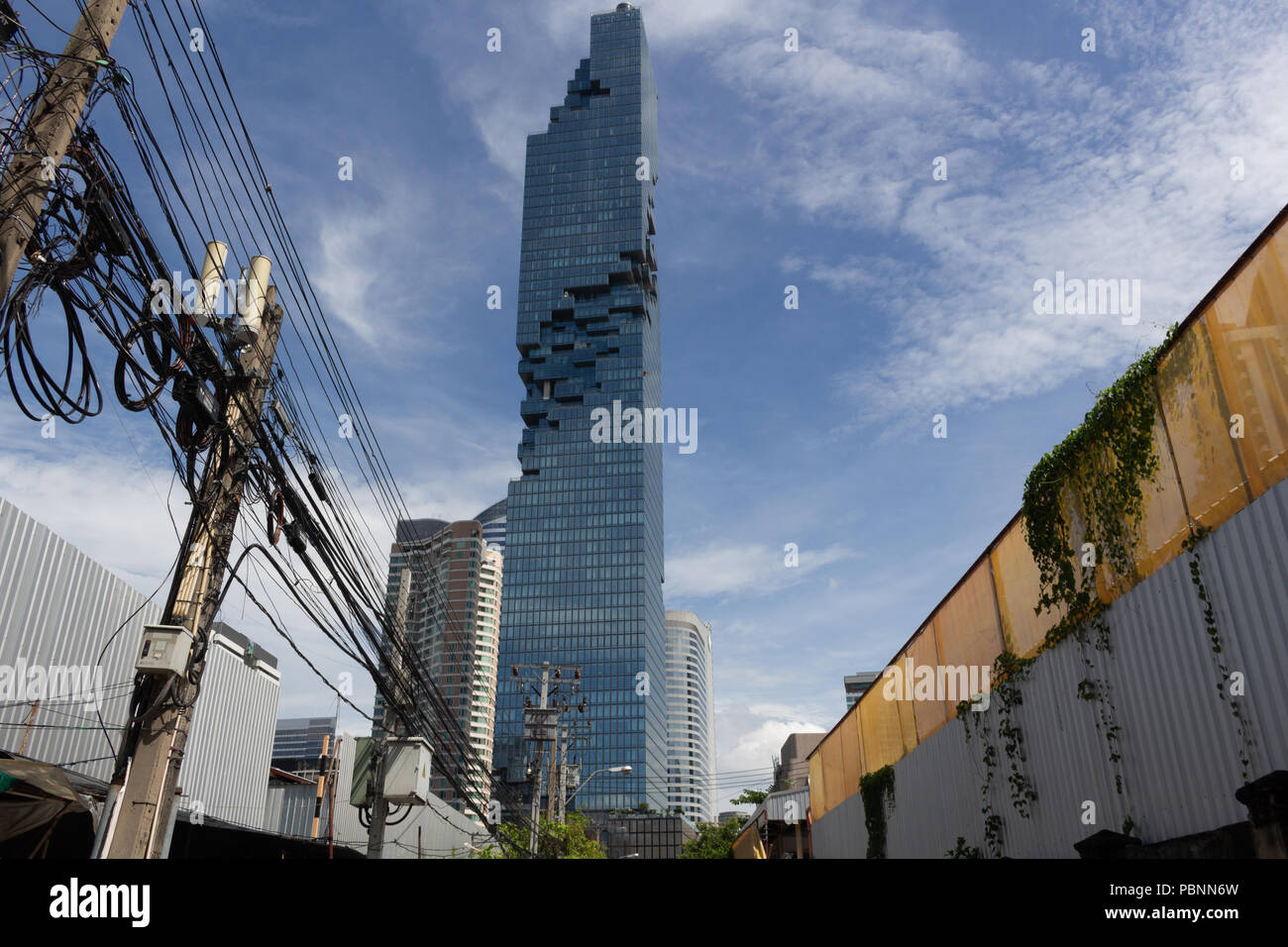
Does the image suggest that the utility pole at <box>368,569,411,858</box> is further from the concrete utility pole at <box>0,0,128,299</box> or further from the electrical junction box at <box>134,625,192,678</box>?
the concrete utility pole at <box>0,0,128,299</box>

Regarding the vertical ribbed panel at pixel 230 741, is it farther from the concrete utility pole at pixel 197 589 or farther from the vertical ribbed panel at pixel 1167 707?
the vertical ribbed panel at pixel 1167 707

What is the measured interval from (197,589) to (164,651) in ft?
2.80

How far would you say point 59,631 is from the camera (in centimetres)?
1644

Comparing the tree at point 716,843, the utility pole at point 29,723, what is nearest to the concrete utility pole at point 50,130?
the utility pole at point 29,723

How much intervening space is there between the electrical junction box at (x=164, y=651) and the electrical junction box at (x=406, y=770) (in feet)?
23.2

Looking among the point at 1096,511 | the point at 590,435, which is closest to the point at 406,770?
Answer: the point at 1096,511

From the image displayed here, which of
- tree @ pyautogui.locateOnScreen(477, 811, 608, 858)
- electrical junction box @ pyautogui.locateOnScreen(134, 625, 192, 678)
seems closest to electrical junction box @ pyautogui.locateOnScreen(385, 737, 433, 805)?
electrical junction box @ pyautogui.locateOnScreen(134, 625, 192, 678)

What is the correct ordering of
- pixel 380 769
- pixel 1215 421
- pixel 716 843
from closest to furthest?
1. pixel 1215 421
2. pixel 380 769
3. pixel 716 843

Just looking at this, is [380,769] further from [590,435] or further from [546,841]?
[590,435]

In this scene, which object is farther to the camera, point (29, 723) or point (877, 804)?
point (877, 804)

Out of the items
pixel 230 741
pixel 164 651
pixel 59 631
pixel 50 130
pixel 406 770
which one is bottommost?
pixel 406 770

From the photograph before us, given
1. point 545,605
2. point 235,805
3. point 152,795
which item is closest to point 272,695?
point 235,805

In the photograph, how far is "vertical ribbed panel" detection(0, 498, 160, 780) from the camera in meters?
15.2

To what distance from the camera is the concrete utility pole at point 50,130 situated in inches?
251
